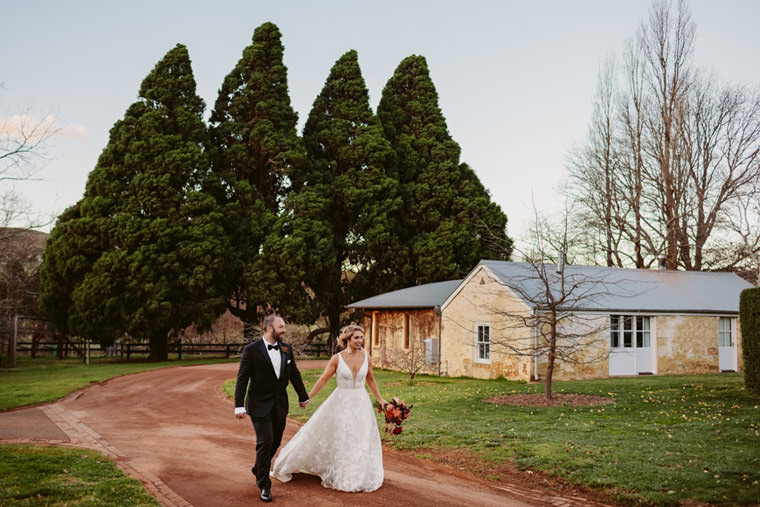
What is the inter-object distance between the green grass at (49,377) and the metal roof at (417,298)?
32.9 ft

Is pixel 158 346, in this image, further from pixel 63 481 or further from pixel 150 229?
pixel 63 481

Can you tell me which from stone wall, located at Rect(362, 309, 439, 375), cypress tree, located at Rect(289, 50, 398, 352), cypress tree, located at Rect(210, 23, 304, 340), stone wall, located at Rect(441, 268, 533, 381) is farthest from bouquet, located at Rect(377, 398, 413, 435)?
cypress tree, located at Rect(289, 50, 398, 352)

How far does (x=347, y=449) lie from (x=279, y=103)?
31.3 metres

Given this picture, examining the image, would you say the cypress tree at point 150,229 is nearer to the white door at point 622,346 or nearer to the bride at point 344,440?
the white door at point 622,346

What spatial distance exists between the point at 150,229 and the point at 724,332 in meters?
25.8

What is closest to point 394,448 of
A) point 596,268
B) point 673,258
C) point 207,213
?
point 596,268

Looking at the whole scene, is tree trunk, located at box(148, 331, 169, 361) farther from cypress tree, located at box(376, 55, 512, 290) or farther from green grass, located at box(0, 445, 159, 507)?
green grass, located at box(0, 445, 159, 507)

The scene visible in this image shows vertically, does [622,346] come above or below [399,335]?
below

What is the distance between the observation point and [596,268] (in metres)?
24.7

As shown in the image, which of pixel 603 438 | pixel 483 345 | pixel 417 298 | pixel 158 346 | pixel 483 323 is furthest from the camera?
pixel 158 346

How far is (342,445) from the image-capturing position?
283 inches

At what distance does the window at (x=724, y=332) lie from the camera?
2395cm

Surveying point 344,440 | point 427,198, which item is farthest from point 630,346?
point 427,198

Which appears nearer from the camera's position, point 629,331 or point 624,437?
point 624,437
